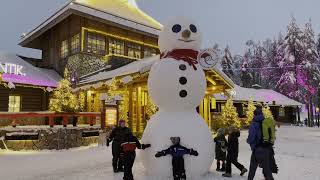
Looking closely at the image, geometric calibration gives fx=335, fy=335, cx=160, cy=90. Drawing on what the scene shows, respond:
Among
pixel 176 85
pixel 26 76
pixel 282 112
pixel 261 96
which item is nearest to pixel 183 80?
pixel 176 85

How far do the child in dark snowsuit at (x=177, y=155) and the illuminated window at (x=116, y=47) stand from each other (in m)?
17.6

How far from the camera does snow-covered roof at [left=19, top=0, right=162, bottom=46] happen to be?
21.9 meters

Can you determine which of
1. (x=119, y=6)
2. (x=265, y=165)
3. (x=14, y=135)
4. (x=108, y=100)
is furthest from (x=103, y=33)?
(x=265, y=165)

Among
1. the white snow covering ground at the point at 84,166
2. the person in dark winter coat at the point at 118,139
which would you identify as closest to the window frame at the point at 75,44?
the white snow covering ground at the point at 84,166

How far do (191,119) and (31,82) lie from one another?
1512 cm

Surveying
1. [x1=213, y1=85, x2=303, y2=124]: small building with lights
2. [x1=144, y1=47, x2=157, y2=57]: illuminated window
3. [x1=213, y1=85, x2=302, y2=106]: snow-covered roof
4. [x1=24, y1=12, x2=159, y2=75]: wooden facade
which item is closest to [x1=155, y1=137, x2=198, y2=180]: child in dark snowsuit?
[x1=24, y1=12, x2=159, y2=75]: wooden facade

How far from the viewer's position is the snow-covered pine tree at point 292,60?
40.0 meters

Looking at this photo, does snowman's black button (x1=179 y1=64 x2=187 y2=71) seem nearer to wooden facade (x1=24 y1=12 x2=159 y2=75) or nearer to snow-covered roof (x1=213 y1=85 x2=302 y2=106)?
wooden facade (x1=24 y1=12 x2=159 y2=75)

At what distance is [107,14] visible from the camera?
22.7 metres

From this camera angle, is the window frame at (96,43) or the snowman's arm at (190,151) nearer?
the snowman's arm at (190,151)

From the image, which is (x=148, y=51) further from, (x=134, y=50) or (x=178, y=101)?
(x=178, y=101)

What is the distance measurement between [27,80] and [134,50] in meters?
8.37

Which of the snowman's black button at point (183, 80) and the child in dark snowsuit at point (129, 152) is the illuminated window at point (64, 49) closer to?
the child in dark snowsuit at point (129, 152)

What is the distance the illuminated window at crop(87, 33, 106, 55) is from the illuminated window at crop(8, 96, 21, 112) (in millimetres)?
5502
